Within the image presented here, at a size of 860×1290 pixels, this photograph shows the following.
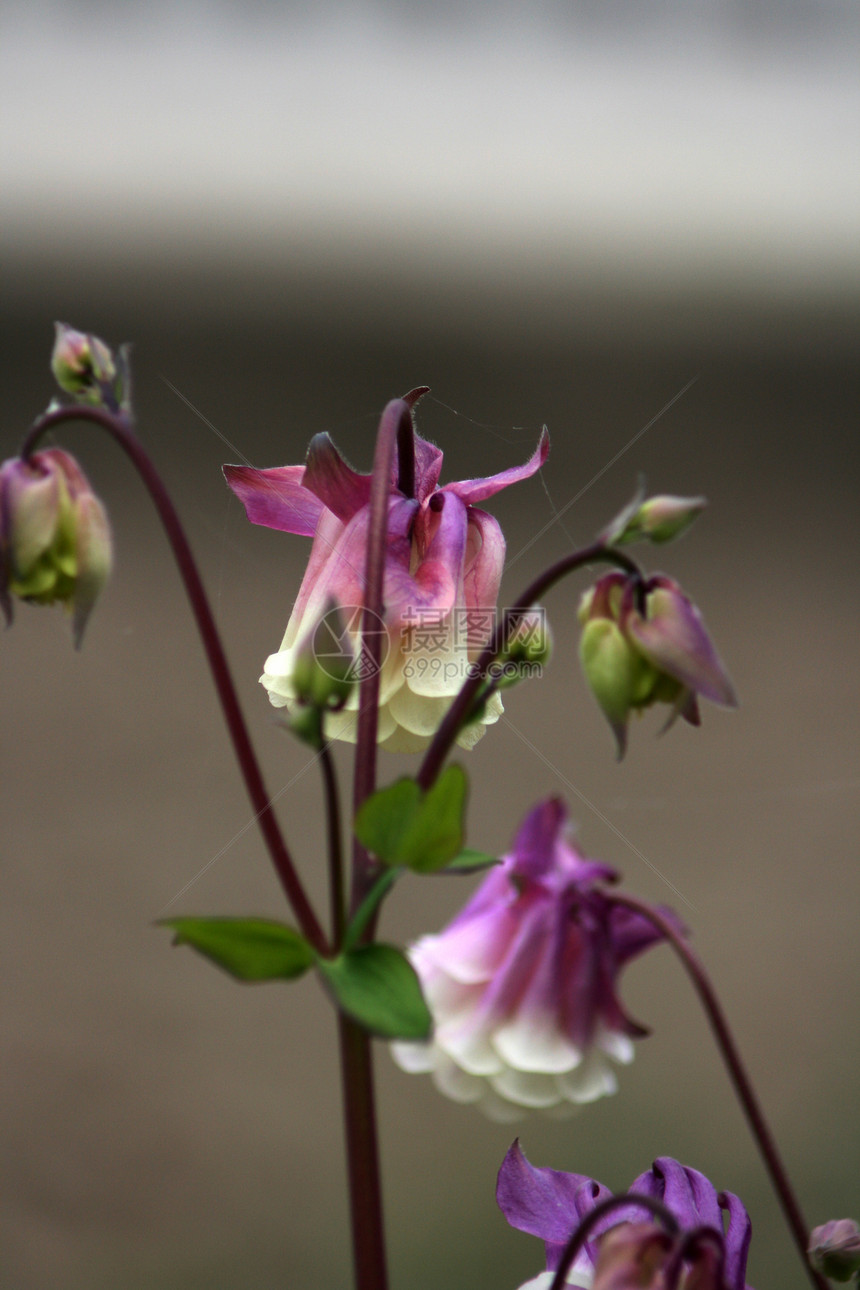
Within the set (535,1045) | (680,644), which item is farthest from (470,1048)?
(680,644)

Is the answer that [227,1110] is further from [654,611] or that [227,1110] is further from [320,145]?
[654,611]

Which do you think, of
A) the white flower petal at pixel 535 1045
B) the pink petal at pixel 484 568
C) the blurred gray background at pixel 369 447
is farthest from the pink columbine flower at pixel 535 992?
the blurred gray background at pixel 369 447

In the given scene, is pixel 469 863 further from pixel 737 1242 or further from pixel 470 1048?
pixel 737 1242

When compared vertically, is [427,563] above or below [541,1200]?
above

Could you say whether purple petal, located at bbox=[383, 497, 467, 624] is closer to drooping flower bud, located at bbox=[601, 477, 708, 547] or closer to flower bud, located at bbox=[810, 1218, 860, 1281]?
drooping flower bud, located at bbox=[601, 477, 708, 547]

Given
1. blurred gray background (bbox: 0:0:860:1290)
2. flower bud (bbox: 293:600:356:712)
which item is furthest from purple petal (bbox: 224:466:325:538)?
blurred gray background (bbox: 0:0:860:1290)

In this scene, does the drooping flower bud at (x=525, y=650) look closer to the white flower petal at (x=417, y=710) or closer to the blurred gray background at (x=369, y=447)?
the white flower petal at (x=417, y=710)
